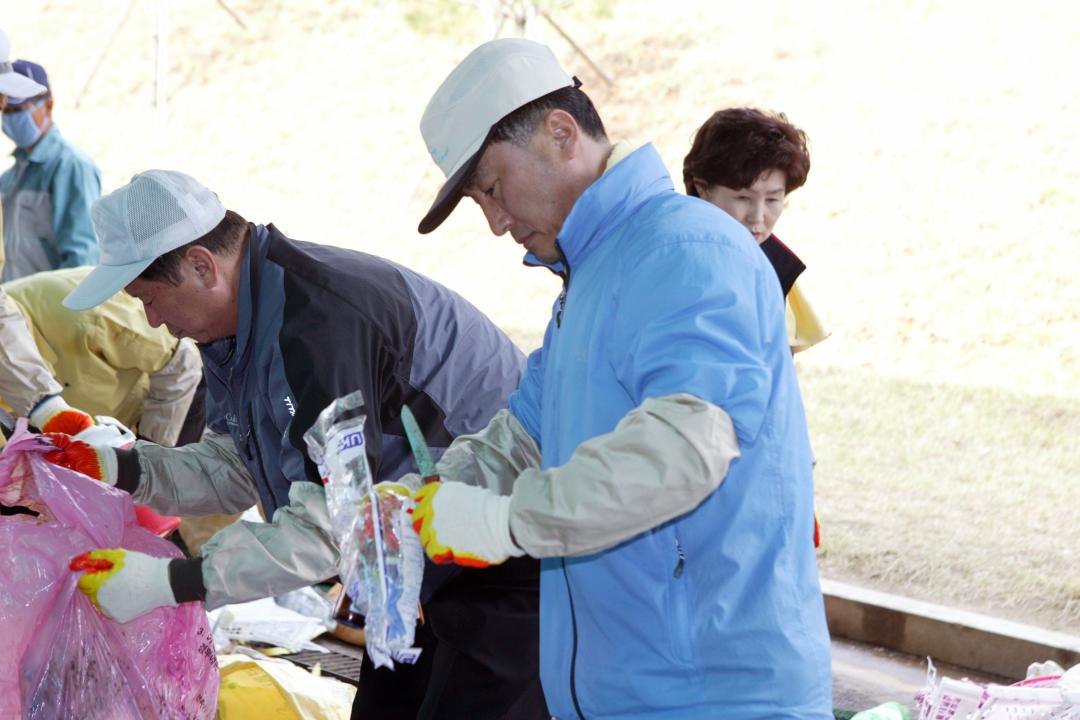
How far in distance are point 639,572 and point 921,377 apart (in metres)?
6.48

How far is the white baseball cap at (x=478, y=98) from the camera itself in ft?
5.61

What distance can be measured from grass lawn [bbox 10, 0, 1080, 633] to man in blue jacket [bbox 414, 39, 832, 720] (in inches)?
126

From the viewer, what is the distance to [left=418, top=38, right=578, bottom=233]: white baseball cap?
1709 mm

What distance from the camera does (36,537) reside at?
2.32 metres

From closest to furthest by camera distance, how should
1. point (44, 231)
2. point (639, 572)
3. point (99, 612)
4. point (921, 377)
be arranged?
1. point (639, 572)
2. point (99, 612)
3. point (44, 231)
4. point (921, 377)

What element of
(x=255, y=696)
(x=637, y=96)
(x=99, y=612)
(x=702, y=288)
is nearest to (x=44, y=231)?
(x=255, y=696)

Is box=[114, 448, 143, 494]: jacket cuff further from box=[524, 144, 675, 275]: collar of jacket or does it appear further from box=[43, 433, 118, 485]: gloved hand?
box=[524, 144, 675, 275]: collar of jacket

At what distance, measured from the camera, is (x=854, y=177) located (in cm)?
963

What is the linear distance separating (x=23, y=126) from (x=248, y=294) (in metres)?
3.80

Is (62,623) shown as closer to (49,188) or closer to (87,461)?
(87,461)

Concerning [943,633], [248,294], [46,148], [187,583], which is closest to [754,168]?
[248,294]

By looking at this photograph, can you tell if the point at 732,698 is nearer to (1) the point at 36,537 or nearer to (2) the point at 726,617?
(2) the point at 726,617

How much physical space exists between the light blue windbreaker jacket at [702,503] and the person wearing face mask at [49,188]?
4.27m

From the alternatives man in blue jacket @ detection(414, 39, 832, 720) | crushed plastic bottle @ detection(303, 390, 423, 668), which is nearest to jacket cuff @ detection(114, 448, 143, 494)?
crushed plastic bottle @ detection(303, 390, 423, 668)
